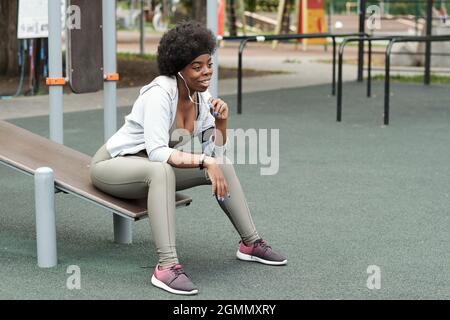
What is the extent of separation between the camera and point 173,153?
419 centimetres

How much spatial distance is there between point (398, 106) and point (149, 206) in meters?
7.95

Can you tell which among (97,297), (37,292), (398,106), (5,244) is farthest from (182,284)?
(398,106)

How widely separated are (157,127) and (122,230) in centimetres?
98

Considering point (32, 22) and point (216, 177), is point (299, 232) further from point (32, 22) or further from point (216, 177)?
point (32, 22)

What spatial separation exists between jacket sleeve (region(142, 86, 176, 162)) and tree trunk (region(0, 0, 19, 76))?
32.9 ft

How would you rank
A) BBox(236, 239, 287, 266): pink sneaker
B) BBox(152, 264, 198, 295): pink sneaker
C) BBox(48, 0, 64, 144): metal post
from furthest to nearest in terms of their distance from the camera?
BBox(48, 0, 64, 144): metal post
BBox(236, 239, 287, 266): pink sneaker
BBox(152, 264, 198, 295): pink sneaker

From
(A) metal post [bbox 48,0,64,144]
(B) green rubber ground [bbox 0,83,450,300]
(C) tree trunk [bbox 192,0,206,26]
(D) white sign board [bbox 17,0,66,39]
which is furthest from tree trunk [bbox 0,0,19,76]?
(A) metal post [bbox 48,0,64,144]

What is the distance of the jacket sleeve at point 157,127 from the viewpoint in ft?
13.8

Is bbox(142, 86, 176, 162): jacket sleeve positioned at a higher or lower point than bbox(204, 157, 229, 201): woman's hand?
higher

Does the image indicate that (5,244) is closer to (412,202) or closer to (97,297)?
(97,297)

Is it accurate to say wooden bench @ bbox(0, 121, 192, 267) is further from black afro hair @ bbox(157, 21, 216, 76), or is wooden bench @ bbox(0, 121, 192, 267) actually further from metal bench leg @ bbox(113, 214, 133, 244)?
black afro hair @ bbox(157, 21, 216, 76)

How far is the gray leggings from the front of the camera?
4141mm

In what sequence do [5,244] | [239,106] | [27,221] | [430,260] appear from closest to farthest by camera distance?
[430,260]
[5,244]
[27,221]
[239,106]

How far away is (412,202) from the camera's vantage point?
613 centimetres
